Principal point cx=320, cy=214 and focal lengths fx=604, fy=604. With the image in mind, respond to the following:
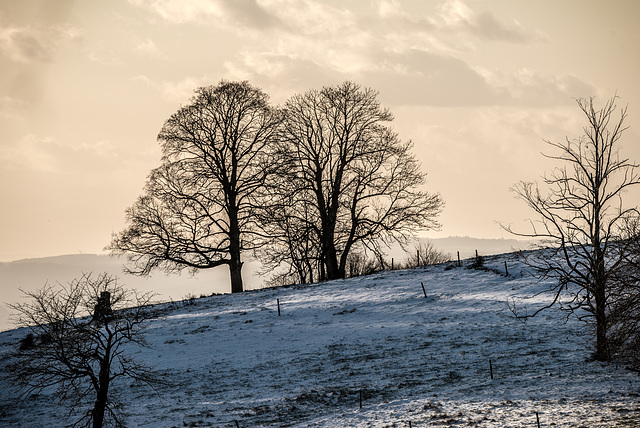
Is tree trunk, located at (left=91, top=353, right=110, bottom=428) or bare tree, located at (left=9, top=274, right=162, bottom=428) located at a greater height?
bare tree, located at (left=9, top=274, right=162, bottom=428)

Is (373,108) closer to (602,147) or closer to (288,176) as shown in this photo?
(288,176)

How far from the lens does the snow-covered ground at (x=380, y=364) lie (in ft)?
55.7

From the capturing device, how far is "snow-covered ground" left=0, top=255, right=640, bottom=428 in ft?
55.7

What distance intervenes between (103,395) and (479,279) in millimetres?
Answer: 22459

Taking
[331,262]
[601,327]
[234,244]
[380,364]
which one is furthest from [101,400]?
[331,262]

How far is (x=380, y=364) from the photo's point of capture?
23.1 m

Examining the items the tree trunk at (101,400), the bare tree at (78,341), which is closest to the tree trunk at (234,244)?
the bare tree at (78,341)

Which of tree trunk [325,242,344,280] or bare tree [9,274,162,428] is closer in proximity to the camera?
bare tree [9,274,162,428]

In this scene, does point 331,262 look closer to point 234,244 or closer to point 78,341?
point 234,244

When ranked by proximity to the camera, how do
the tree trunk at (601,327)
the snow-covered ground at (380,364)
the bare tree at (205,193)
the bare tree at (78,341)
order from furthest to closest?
the bare tree at (205,193), the tree trunk at (601,327), the bare tree at (78,341), the snow-covered ground at (380,364)

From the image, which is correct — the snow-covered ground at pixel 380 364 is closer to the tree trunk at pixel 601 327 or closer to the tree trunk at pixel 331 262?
the tree trunk at pixel 601 327

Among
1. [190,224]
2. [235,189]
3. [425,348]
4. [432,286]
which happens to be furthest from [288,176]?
[425,348]

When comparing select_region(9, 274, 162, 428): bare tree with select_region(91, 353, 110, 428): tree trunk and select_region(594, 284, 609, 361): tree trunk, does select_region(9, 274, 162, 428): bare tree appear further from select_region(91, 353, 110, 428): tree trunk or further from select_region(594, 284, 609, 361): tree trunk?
select_region(594, 284, 609, 361): tree trunk

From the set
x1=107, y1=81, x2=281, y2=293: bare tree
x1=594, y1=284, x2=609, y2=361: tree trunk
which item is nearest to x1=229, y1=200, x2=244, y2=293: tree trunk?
x1=107, y1=81, x2=281, y2=293: bare tree
